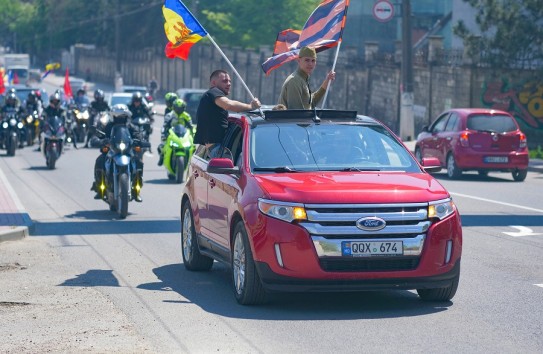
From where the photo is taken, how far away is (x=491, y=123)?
90.9 ft

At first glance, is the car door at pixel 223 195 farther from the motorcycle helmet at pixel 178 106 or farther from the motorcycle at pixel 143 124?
the motorcycle at pixel 143 124

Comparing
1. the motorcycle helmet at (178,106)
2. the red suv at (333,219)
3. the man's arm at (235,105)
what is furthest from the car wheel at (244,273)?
the motorcycle helmet at (178,106)

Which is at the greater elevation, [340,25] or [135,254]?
[340,25]

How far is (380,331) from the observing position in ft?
30.4

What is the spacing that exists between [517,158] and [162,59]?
76467mm

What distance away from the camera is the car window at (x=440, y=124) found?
2889cm

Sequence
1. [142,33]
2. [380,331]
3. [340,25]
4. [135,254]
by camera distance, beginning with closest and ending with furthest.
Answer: [380,331] < [135,254] < [340,25] < [142,33]

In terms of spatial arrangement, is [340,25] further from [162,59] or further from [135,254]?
[162,59]

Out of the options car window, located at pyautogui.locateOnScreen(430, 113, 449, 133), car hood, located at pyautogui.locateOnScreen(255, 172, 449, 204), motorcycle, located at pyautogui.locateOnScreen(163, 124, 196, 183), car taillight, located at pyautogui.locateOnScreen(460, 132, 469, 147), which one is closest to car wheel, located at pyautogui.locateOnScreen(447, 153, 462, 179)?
car taillight, located at pyautogui.locateOnScreen(460, 132, 469, 147)

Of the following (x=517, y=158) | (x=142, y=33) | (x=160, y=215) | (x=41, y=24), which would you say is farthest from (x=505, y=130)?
(x=41, y=24)

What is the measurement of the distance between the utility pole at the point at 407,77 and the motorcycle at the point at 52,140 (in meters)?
13.3

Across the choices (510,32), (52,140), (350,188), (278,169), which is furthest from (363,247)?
(510,32)

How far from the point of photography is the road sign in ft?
149

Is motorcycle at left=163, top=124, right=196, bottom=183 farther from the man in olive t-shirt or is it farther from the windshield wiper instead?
the windshield wiper
